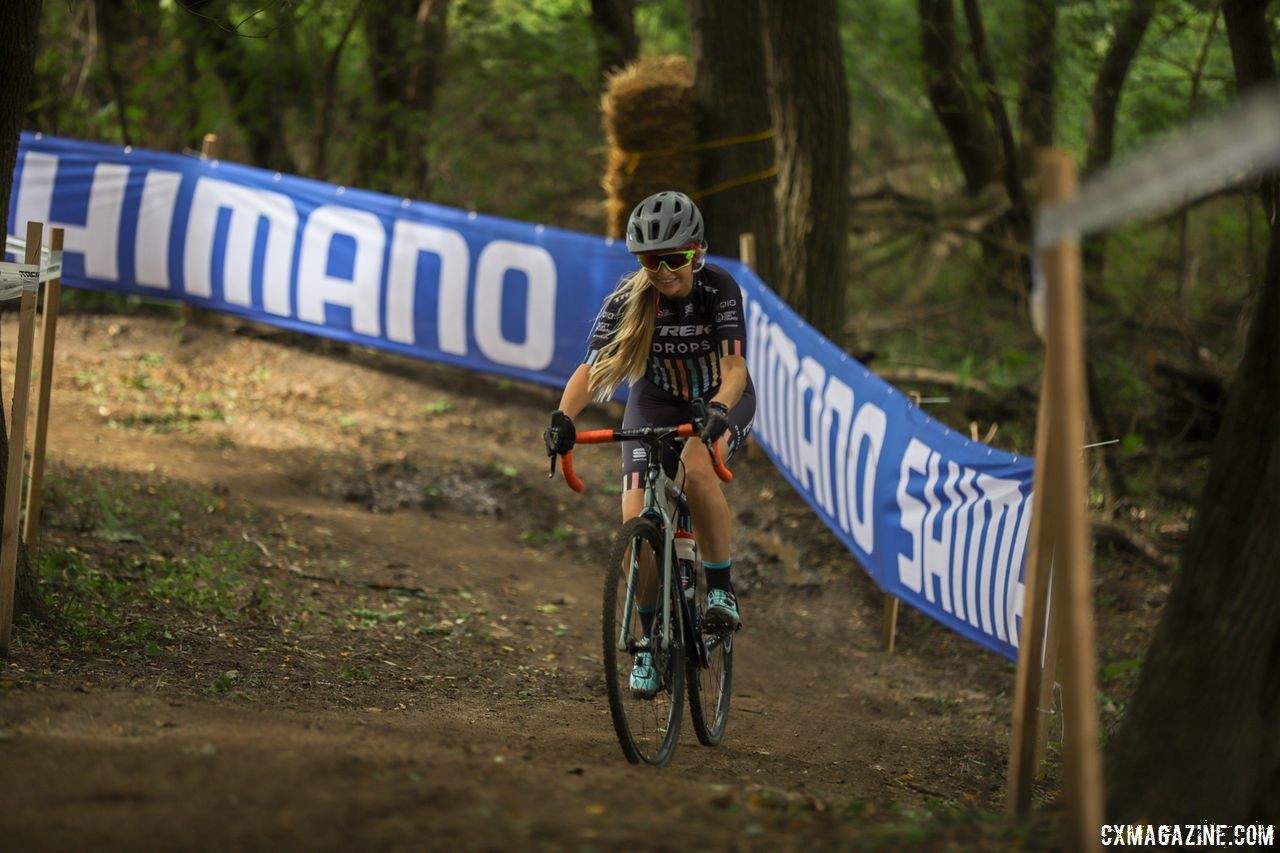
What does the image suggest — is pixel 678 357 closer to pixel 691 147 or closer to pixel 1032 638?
pixel 1032 638

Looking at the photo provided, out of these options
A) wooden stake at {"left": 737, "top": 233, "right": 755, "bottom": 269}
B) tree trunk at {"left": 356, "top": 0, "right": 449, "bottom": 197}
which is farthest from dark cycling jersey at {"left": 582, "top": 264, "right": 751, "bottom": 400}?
tree trunk at {"left": 356, "top": 0, "right": 449, "bottom": 197}

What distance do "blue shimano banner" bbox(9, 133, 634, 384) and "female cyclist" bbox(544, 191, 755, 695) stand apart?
541cm

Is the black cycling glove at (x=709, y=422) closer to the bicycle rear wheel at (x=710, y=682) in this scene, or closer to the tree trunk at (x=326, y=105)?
the bicycle rear wheel at (x=710, y=682)

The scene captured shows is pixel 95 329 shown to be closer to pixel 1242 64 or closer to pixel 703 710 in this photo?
pixel 703 710

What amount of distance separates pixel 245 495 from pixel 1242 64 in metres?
7.22

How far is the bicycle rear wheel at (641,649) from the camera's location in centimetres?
474

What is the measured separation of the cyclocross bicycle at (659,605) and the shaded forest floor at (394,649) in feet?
0.63

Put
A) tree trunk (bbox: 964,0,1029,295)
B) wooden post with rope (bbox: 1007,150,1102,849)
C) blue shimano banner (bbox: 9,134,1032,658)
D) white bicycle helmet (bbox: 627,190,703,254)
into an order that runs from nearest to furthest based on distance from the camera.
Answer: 1. wooden post with rope (bbox: 1007,150,1102,849)
2. white bicycle helmet (bbox: 627,190,703,254)
3. blue shimano banner (bbox: 9,134,1032,658)
4. tree trunk (bbox: 964,0,1029,295)

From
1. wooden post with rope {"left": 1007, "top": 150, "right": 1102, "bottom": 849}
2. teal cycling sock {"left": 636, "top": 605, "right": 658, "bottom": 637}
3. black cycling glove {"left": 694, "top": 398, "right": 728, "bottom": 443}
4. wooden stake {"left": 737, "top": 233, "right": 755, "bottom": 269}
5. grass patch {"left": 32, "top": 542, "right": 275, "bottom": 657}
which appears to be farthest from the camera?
wooden stake {"left": 737, "top": 233, "right": 755, "bottom": 269}

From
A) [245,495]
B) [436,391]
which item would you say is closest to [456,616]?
[245,495]

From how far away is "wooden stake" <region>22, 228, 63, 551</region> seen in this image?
612cm

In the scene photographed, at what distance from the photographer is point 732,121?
11.7 meters

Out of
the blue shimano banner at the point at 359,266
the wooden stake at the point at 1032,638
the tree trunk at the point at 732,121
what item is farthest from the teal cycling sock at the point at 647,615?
the tree trunk at the point at 732,121

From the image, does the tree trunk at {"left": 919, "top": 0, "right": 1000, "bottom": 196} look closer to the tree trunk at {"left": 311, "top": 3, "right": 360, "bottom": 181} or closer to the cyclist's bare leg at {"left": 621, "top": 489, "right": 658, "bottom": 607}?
the tree trunk at {"left": 311, "top": 3, "right": 360, "bottom": 181}
